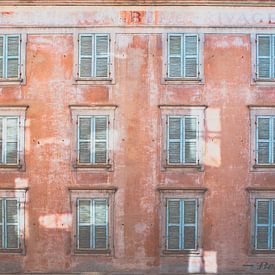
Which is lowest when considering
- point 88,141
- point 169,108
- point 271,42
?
point 88,141

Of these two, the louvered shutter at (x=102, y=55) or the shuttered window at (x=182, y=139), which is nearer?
the shuttered window at (x=182, y=139)

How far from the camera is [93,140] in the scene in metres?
17.3

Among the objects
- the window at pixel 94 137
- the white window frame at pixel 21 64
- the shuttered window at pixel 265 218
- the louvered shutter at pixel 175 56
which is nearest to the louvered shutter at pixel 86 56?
the window at pixel 94 137

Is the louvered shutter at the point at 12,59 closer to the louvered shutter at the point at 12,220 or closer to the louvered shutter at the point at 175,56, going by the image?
the louvered shutter at the point at 12,220

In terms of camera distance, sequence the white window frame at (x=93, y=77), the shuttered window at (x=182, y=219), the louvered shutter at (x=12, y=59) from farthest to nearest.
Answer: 1. the louvered shutter at (x=12, y=59)
2. the white window frame at (x=93, y=77)
3. the shuttered window at (x=182, y=219)

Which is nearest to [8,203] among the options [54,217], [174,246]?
[54,217]

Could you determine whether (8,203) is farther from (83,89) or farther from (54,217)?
(83,89)

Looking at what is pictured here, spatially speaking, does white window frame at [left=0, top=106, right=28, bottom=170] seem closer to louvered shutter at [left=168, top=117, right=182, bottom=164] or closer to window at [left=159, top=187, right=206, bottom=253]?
window at [left=159, top=187, right=206, bottom=253]

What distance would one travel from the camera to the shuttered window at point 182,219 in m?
17.2

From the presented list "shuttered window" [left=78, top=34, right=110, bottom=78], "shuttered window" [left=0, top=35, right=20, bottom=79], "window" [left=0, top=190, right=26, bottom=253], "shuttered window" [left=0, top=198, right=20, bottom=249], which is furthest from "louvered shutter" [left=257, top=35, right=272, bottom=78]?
"shuttered window" [left=0, top=198, right=20, bottom=249]

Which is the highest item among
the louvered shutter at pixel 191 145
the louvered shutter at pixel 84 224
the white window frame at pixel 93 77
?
the white window frame at pixel 93 77

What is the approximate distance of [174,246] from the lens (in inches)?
683

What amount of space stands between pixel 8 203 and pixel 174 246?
5.39m

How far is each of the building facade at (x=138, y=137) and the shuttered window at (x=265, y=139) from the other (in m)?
0.03
